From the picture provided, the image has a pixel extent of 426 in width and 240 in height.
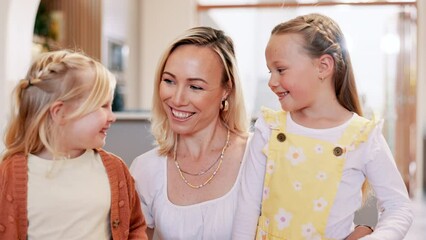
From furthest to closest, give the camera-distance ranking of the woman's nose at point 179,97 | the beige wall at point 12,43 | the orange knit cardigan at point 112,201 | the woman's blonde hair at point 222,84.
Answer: the beige wall at point 12,43 < the woman's blonde hair at point 222,84 < the woman's nose at point 179,97 < the orange knit cardigan at point 112,201

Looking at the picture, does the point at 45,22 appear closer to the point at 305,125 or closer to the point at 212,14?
the point at 212,14

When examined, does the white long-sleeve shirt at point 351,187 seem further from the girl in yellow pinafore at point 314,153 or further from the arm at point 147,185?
the arm at point 147,185

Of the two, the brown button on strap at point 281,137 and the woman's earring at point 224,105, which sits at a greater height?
the woman's earring at point 224,105

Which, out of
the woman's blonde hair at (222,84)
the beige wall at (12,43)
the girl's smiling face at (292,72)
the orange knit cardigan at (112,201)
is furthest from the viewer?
the beige wall at (12,43)

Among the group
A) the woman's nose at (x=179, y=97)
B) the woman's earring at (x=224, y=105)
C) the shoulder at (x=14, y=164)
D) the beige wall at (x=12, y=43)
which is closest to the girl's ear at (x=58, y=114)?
the shoulder at (x=14, y=164)

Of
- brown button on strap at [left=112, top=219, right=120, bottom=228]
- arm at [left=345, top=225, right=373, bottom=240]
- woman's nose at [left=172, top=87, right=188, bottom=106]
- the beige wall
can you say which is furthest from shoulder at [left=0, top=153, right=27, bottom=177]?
the beige wall

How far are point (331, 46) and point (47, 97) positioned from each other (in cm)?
74

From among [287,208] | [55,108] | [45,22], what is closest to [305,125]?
[287,208]

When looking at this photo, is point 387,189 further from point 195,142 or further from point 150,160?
Answer: point 150,160

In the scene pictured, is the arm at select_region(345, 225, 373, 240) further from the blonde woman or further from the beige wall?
the beige wall

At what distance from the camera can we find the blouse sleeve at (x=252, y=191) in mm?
1665

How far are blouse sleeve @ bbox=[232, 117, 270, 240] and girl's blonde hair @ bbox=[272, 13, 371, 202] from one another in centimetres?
24

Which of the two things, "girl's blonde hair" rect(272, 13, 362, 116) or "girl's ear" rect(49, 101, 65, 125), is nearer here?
"girl's ear" rect(49, 101, 65, 125)

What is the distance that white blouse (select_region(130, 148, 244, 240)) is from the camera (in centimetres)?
185
